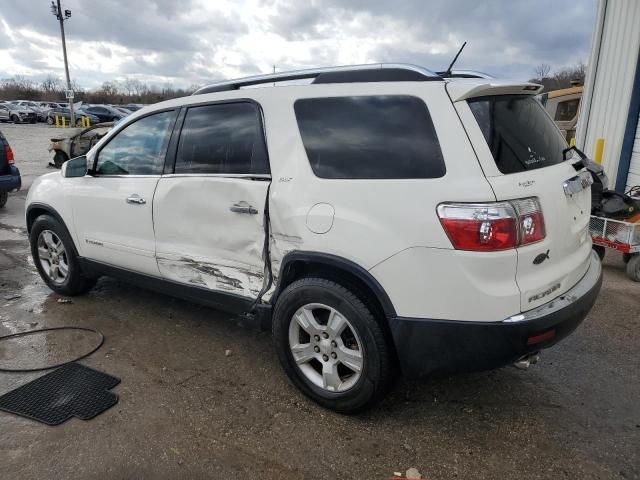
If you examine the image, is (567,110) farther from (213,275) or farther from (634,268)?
(213,275)

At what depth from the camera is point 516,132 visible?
2.75 metres

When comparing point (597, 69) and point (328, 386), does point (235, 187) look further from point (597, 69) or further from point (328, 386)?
point (597, 69)

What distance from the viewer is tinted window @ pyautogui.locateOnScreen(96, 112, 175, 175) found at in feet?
12.6

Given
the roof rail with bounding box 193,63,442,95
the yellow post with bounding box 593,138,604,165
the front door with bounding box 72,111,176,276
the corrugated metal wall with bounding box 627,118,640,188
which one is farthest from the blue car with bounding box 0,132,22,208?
the corrugated metal wall with bounding box 627,118,640,188

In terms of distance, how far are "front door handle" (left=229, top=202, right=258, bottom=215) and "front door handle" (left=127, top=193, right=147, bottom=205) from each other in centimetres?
96

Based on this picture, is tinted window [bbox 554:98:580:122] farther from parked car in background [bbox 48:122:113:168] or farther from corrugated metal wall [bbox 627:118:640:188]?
parked car in background [bbox 48:122:113:168]

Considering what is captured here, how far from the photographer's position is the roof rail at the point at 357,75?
2.76 m

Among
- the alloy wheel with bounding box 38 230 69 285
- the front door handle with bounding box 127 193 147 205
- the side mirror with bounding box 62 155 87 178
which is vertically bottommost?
the alloy wheel with bounding box 38 230 69 285

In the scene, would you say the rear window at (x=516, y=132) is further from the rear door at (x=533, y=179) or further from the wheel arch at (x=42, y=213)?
the wheel arch at (x=42, y=213)

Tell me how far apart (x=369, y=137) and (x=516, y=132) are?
0.79 metres

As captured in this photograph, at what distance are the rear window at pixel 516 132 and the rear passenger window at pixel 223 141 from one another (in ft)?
4.36

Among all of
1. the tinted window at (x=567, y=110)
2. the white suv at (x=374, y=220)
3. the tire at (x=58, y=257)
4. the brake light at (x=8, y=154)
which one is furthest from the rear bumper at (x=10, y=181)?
the tinted window at (x=567, y=110)

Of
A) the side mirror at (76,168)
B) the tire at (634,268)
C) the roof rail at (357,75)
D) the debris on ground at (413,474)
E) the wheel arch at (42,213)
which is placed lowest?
the debris on ground at (413,474)

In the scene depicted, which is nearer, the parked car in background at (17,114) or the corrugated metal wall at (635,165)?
the corrugated metal wall at (635,165)
